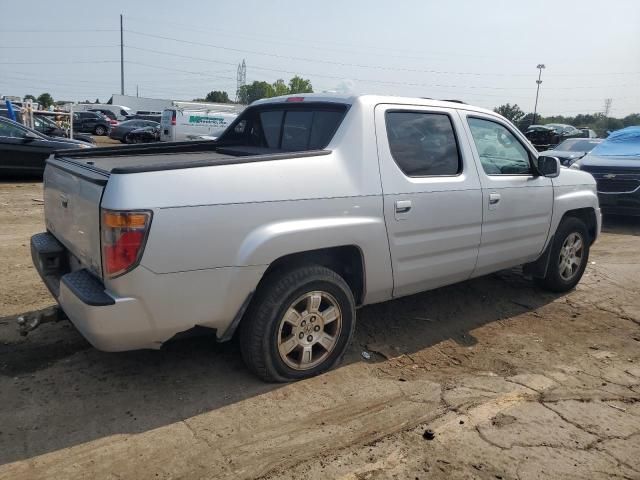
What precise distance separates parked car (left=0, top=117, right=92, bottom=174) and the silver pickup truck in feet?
28.3

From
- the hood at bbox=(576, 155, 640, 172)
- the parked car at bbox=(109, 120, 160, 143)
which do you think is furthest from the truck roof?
the parked car at bbox=(109, 120, 160, 143)

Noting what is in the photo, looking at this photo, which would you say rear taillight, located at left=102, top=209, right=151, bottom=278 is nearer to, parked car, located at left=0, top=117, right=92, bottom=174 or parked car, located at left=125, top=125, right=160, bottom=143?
parked car, located at left=0, top=117, right=92, bottom=174

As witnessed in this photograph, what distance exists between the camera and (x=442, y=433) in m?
3.12

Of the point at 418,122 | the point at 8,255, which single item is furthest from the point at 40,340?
the point at 418,122

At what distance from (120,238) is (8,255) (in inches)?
170

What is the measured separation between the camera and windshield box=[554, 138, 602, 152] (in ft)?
46.5

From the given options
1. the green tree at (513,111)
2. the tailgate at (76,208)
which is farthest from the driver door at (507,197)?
the green tree at (513,111)

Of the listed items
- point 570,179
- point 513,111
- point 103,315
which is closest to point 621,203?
point 570,179

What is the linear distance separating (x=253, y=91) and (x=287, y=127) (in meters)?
91.9

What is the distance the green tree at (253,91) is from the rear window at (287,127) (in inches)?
3327

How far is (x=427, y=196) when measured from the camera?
398 cm

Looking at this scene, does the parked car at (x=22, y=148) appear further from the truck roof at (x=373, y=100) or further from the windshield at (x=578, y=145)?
the windshield at (x=578, y=145)

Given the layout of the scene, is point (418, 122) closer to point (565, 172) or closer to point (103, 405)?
point (565, 172)

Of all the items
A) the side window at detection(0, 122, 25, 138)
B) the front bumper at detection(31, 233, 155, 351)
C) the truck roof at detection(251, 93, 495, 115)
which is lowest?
the front bumper at detection(31, 233, 155, 351)
